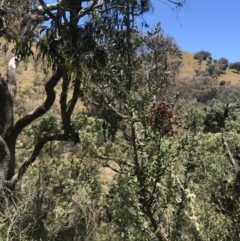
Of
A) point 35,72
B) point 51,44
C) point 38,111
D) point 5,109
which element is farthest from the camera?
point 35,72

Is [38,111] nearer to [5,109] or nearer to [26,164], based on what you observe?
[5,109]

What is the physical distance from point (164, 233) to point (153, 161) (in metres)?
0.70

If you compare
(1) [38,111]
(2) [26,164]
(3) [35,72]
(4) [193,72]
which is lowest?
(2) [26,164]

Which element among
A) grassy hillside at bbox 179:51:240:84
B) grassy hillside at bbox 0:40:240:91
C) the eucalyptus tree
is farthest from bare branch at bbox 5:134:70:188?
grassy hillside at bbox 179:51:240:84

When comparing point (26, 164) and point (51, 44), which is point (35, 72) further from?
point (51, 44)

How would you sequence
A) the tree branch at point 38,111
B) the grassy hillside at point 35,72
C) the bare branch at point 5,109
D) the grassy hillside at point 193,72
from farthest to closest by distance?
the grassy hillside at point 193,72 < the grassy hillside at point 35,72 < the tree branch at point 38,111 < the bare branch at point 5,109

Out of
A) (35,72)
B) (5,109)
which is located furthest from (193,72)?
(5,109)

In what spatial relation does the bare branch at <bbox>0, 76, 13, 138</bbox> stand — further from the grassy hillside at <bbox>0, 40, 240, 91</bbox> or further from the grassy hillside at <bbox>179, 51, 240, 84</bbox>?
the grassy hillside at <bbox>179, 51, 240, 84</bbox>

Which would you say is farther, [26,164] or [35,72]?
[35,72]

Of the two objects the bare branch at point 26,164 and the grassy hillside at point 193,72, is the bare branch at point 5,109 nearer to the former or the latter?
the bare branch at point 26,164

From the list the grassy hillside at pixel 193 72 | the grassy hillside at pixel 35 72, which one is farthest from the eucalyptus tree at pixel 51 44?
the grassy hillside at pixel 193 72

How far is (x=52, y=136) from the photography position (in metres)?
7.91

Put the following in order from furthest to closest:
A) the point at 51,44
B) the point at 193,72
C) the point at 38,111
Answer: the point at 193,72
the point at 38,111
the point at 51,44

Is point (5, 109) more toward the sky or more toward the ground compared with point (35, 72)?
more toward the ground
